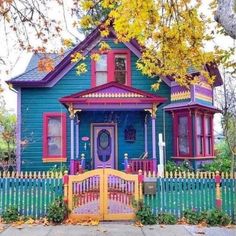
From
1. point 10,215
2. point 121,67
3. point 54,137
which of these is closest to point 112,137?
point 54,137

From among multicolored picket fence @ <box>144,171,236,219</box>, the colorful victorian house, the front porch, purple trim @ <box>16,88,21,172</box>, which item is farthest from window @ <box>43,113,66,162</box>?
multicolored picket fence @ <box>144,171,236,219</box>

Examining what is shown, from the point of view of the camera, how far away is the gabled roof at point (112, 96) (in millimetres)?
15109

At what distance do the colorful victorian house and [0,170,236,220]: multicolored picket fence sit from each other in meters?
6.91

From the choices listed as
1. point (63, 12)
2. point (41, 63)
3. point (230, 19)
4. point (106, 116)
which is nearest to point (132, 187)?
point (41, 63)

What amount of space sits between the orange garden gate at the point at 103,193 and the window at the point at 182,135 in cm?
734

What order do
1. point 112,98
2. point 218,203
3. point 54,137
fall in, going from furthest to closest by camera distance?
point 54,137 → point 112,98 → point 218,203

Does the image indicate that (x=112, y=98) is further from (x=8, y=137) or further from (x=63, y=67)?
(x=8, y=137)

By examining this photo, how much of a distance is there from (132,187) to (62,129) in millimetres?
8141

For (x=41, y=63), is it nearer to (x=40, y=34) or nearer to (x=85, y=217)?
(x=40, y=34)

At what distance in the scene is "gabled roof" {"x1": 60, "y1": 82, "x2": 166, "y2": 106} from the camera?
15109 mm

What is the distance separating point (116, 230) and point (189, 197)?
2.33m

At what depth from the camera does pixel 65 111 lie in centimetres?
1733

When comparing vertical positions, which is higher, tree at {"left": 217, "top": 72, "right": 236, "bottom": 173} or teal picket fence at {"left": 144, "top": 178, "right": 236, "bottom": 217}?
tree at {"left": 217, "top": 72, "right": 236, "bottom": 173}

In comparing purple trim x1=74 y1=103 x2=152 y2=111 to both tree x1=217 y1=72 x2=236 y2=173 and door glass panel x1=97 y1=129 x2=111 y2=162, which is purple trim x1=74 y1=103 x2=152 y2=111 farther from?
tree x1=217 y1=72 x2=236 y2=173
